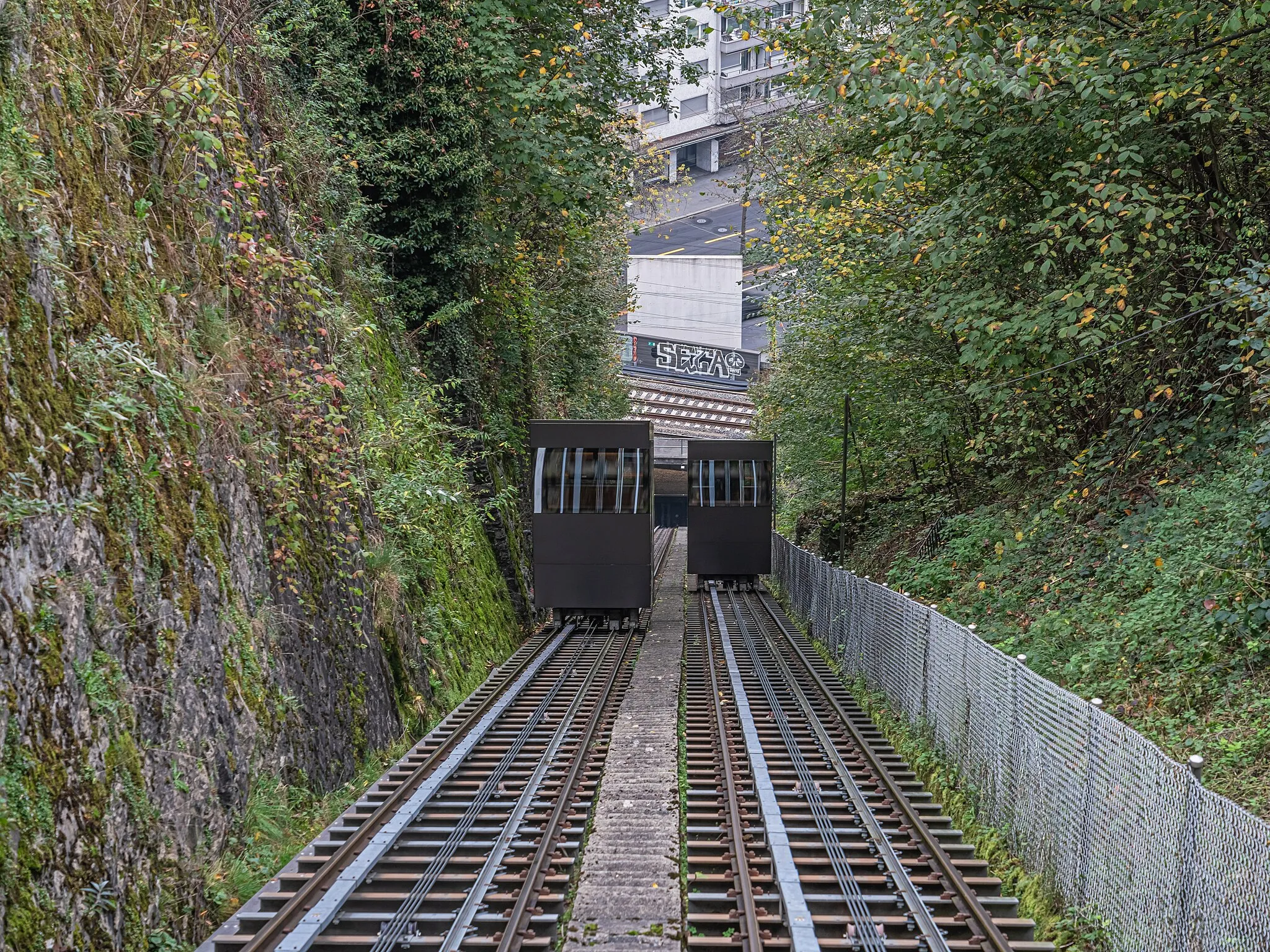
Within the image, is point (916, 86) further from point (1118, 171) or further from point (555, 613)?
point (555, 613)

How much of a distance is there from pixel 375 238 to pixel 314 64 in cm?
292

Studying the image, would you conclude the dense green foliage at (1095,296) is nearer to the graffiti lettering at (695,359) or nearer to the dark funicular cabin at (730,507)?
the dark funicular cabin at (730,507)

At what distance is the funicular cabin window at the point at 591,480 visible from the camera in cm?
1853

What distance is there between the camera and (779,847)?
24.7 feet

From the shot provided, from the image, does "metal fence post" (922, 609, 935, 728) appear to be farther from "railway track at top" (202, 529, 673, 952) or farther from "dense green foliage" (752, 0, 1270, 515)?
"railway track at top" (202, 529, 673, 952)

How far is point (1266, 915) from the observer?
4812 millimetres

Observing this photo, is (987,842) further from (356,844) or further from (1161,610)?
(356,844)

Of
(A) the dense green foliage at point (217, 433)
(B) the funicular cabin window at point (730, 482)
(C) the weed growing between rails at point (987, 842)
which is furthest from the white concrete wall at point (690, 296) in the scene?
(C) the weed growing between rails at point (987, 842)

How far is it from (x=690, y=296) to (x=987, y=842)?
54013mm

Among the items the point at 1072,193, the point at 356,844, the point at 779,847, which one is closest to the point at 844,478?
the point at 1072,193

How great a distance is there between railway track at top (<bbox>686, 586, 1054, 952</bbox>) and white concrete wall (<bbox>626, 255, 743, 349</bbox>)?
48.9 m

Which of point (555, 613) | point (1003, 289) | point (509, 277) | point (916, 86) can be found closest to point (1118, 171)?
→ point (916, 86)

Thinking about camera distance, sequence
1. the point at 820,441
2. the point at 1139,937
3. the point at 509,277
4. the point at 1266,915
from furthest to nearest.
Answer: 1. the point at 820,441
2. the point at 509,277
3. the point at 1139,937
4. the point at 1266,915

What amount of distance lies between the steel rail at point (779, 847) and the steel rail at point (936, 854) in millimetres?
1012
